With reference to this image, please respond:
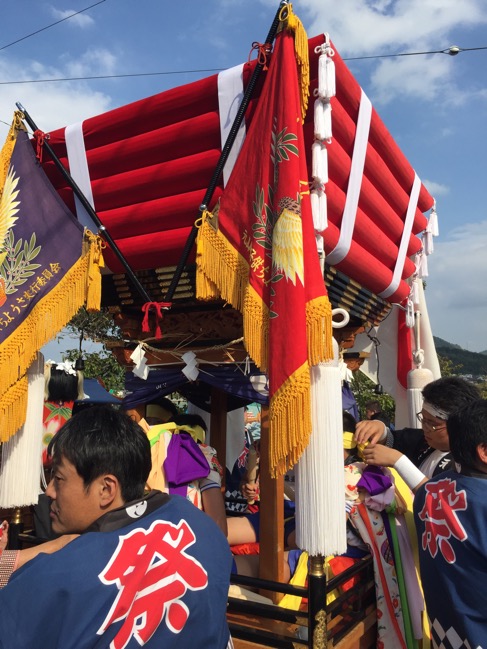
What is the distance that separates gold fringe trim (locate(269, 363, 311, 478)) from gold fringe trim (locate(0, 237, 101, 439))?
1.50 metres

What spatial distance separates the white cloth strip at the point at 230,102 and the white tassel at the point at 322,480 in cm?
139

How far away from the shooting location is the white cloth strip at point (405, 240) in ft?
12.7

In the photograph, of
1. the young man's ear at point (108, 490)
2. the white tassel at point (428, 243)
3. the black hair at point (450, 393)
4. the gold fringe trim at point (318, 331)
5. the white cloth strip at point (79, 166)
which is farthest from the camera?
the white tassel at point (428, 243)

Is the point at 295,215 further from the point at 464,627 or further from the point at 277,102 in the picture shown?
the point at 464,627

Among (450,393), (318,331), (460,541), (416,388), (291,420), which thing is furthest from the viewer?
(416,388)

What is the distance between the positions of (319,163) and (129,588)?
6.94ft

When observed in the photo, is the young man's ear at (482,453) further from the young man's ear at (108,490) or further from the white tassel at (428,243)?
the white tassel at (428,243)

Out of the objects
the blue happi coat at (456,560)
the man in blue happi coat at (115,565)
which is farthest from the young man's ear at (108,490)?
the blue happi coat at (456,560)

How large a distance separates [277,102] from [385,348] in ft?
11.4

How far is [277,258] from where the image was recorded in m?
2.33

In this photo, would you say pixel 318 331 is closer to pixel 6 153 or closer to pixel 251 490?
pixel 251 490

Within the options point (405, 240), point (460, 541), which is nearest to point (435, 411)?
point (460, 541)

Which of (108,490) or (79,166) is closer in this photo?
(108,490)

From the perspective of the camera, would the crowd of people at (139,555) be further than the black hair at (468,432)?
No
